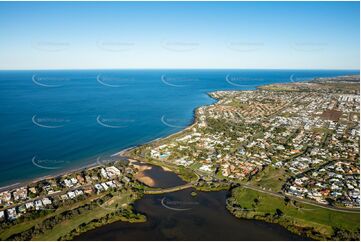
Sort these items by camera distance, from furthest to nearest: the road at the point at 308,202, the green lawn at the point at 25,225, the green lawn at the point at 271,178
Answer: the green lawn at the point at 271,178
the road at the point at 308,202
the green lawn at the point at 25,225

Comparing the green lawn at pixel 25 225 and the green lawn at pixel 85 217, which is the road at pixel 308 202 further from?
the green lawn at pixel 25 225

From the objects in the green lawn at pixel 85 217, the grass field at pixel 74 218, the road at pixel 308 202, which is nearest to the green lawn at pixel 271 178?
the road at pixel 308 202

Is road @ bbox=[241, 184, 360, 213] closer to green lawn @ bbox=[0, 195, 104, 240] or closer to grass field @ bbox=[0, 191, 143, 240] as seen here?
grass field @ bbox=[0, 191, 143, 240]

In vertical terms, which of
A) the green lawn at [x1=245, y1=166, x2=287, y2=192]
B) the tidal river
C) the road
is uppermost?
the green lawn at [x1=245, y1=166, x2=287, y2=192]

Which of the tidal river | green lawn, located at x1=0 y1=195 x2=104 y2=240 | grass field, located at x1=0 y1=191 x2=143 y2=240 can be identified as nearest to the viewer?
green lawn, located at x1=0 y1=195 x2=104 y2=240

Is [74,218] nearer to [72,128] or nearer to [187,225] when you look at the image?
[187,225]

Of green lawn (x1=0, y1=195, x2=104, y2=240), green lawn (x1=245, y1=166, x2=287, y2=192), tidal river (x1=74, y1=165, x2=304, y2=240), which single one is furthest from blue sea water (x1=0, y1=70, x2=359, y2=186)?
green lawn (x1=245, y1=166, x2=287, y2=192)

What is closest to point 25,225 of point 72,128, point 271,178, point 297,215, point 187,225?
point 187,225
